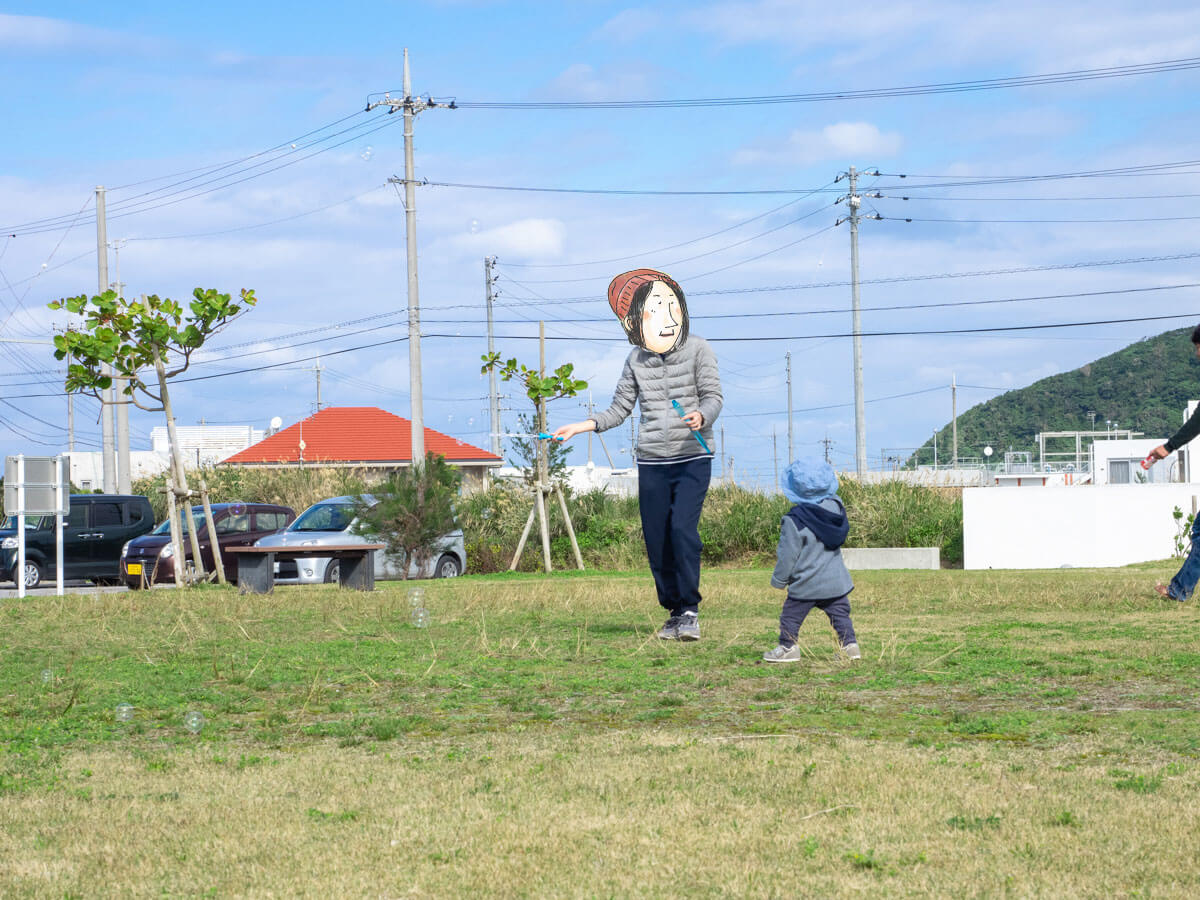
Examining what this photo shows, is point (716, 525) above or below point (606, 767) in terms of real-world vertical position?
above

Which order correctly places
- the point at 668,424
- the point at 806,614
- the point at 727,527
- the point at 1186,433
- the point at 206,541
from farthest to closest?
the point at 727,527, the point at 206,541, the point at 1186,433, the point at 668,424, the point at 806,614

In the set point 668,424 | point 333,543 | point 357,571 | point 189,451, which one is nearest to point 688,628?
point 668,424

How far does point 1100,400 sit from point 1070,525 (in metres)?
80.2

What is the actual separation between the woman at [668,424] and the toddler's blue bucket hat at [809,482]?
1.02 m

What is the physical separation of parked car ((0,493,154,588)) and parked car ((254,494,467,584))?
472cm

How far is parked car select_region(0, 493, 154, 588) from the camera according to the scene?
933 inches

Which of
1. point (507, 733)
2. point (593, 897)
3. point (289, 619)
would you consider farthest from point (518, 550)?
point (593, 897)

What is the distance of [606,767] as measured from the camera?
13.9ft

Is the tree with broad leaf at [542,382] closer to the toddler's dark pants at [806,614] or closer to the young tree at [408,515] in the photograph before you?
the young tree at [408,515]

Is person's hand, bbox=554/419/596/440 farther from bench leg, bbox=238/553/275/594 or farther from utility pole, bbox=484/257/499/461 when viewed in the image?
utility pole, bbox=484/257/499/461

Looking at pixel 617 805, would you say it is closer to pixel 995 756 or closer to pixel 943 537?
pixel 995 756

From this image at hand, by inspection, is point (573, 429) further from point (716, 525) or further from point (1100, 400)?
point (1100, 400)

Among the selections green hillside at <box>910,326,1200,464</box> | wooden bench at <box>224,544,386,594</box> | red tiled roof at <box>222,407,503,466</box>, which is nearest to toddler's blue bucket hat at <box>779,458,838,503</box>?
wooden bench at <box>224,544,386,594</box>

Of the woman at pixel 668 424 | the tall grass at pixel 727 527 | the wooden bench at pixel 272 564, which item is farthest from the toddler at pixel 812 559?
the tall grass at pixel 727 527
